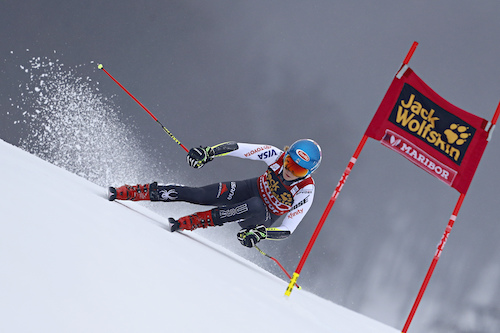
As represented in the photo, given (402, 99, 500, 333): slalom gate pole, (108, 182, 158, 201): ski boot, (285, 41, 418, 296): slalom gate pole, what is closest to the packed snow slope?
(285, 41, 418, 296): slalom gate pole

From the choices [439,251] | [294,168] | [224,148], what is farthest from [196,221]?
[439,251]

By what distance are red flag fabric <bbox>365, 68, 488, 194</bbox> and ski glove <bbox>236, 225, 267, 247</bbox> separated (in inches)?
65.8

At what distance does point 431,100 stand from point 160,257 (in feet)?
13.9

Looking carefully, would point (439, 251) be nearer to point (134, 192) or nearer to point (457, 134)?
point (457, 134)

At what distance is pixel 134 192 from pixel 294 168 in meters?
1.82

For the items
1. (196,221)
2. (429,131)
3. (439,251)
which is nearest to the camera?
(196,221)

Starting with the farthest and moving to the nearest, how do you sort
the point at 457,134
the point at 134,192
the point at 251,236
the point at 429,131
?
the point at 457,134 < the point at 429,131 < the point at 134,192 < the point at 251,236

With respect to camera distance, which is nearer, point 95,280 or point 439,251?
point 95,280

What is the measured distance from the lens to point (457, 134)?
19.6ft

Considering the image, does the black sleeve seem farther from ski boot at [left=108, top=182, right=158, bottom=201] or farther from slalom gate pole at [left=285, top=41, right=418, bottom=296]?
slalom gate pole at [left=285, top=41, right=418, bottom=296]

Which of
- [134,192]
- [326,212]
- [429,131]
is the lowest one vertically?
[134,192]

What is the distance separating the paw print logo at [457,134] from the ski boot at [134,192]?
366 centimetres

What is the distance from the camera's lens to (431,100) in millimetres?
5758

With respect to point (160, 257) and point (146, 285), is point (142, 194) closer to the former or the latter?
point (160, 257)
